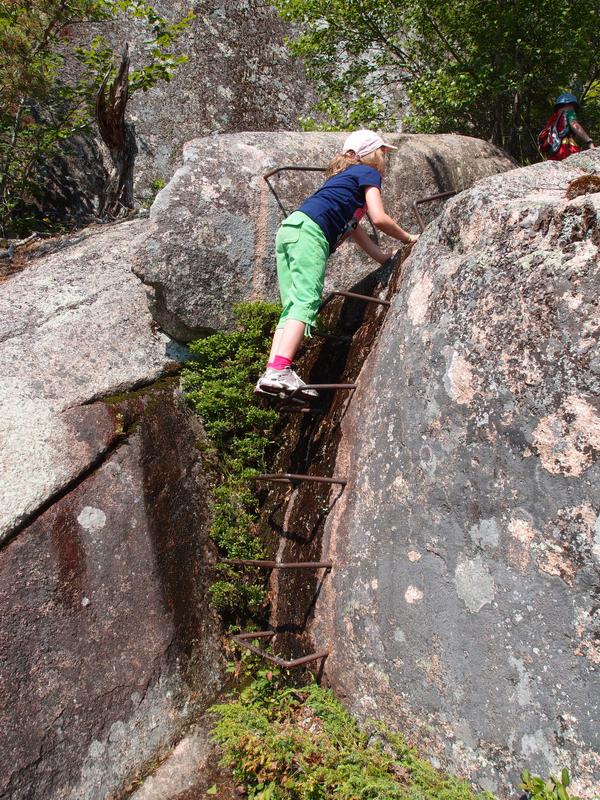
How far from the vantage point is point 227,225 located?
4.09 m

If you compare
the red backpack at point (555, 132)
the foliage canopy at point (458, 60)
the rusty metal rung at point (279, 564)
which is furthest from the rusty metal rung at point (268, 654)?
the foliage canopy at point (458, 60)

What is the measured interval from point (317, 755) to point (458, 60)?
248 inches

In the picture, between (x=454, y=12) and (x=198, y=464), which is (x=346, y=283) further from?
(x=454, y=12)

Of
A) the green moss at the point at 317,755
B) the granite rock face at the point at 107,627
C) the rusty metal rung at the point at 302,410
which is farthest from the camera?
the rusty metal rung at the point at 302,410

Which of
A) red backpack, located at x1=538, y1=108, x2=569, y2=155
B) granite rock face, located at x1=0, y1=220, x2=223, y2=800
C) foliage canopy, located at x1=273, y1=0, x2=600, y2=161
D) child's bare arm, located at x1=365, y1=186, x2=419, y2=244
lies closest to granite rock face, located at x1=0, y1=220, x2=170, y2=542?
A: granite rock face, located at x1=0, y1=220, x2=223, y2=800

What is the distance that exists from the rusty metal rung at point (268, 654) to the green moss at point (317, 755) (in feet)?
0.41

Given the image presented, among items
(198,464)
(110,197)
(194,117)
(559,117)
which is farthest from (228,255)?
(194,117)

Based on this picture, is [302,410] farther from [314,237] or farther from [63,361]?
[63,361]

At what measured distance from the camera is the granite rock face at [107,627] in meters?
2.87

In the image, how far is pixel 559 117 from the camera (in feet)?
19.0

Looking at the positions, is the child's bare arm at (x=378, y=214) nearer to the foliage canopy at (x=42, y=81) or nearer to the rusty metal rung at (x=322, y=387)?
the rusty metal rung at (x=322, y=387)

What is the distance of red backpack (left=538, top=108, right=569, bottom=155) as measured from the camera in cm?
575

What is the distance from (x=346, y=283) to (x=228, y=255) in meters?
0.82

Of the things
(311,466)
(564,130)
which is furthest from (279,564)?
(564,130)
